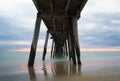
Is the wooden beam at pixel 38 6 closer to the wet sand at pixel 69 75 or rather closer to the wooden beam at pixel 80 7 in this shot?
the wooden beam at pixel 80 7

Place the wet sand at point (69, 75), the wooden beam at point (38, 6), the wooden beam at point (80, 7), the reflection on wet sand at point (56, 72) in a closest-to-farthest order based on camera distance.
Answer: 1. the wet sand at point (69, 75)
2. the reflection on wet sand at point (56, 72)
3. the wooden beam at point (38, 6)
4. the wooden beam at point (80, 7)

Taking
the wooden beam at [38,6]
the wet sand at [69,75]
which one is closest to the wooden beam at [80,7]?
the wooden beam at [38,6]

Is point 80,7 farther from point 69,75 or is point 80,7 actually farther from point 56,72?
point 69,75

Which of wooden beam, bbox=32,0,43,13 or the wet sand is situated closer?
the wet sand

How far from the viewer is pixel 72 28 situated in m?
11.3

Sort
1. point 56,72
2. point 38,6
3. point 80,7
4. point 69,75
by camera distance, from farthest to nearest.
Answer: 1. point 80,7
2. point 38,6
3. point 56,72
4. point 69,75

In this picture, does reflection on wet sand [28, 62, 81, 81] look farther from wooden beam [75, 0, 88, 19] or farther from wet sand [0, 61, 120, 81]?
wooden beam [75, 0, 88, 19]

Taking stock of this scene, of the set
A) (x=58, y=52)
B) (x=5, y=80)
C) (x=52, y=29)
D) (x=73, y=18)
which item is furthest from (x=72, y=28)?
(x=58, y=52)

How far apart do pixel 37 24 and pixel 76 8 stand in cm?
227

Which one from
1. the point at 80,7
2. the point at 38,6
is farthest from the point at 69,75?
the point at 80,7

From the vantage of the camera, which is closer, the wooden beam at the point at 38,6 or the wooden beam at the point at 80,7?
the wooden beam at the point at 38,6

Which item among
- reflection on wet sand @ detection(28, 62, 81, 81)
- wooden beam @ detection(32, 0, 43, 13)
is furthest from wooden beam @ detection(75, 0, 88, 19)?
reflection on wet sand @ detection(28, 62, 81, 81)

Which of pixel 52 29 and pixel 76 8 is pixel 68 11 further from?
pixel 52 29

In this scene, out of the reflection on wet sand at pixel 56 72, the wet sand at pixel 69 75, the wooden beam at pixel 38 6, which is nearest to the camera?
the wet sand at pixel 69 75
